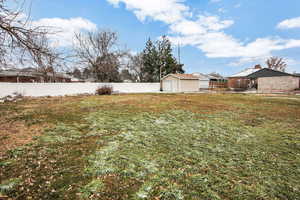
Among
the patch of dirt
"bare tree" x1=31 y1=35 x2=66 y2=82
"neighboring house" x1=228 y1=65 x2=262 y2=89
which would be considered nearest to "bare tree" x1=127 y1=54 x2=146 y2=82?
"neighboring house" x1=228 y1=65 x2=262 y2=89

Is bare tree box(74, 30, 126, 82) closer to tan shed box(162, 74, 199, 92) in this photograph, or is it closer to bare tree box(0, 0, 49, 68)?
tan shed box(162, 74, 199, 92)

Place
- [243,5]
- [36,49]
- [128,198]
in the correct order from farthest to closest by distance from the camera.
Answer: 1. [243,5]
2. [36,49]
3. [128,198]

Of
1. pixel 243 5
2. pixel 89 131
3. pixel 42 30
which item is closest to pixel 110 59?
pixel 243 5

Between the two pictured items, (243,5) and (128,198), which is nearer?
(128,198)

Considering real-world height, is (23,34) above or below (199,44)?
below

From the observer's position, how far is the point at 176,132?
4.38 meters

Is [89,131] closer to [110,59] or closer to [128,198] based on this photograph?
[128,198]

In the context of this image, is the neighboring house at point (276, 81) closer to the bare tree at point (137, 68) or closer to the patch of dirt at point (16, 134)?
the bare tree at point (137, 68)

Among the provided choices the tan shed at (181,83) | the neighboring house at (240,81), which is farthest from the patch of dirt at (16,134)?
the neighboring house at (240,81)

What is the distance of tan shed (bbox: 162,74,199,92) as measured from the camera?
20219mm

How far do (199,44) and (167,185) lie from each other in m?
25.1

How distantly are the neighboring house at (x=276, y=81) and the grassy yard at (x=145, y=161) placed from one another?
21.1 meters

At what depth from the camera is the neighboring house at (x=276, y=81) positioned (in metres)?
20.2

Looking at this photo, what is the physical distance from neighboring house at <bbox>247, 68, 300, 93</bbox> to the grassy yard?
69.3 feet
